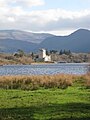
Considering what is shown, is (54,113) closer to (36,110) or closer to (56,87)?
(36,110)

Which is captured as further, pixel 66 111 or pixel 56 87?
pixel 56 87

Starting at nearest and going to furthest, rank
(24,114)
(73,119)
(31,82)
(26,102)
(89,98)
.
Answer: (73,119) → (24,114) → (26,102) → (89,98) → (31,82)

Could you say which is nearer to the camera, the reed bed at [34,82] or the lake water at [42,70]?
the reed bed at [34,82]

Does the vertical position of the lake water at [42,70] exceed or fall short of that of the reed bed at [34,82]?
it falls short

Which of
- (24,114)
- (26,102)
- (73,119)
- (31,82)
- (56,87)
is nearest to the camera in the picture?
(73,119)

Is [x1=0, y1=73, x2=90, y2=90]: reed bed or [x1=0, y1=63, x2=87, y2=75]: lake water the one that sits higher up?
[x1=0, y1=73, x2=90, y2=90]: reed bed

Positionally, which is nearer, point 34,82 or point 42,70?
point 34,82

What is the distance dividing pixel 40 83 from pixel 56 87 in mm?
2401

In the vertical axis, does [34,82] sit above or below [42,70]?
above

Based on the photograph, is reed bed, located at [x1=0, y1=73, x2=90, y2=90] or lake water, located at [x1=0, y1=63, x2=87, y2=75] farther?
lake water, located at [x1=0, y1=63, x2=87, y2=75]

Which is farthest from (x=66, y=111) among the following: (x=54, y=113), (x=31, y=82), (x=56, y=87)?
(x=31, y=82)

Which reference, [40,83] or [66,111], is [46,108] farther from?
[40,83]

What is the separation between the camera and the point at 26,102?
24.1 metres

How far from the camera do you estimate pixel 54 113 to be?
1869 cm
